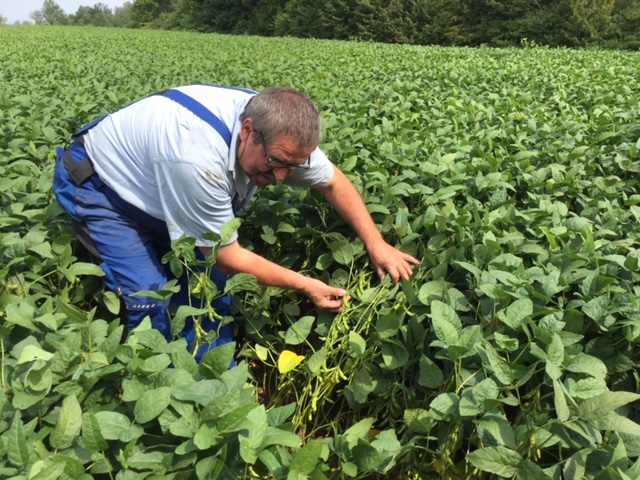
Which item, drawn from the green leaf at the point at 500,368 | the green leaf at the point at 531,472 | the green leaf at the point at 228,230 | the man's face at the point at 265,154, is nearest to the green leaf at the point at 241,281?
the green leaf at the point at 228,230

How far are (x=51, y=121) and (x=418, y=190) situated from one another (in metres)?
2.66

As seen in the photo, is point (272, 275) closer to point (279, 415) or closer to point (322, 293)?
point (322, 293)

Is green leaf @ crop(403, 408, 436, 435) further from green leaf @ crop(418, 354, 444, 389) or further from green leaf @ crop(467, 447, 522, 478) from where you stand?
green leaf @ crop(467, 447, 522, 478)

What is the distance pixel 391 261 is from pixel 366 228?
0.21m

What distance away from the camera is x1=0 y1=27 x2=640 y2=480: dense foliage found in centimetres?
126

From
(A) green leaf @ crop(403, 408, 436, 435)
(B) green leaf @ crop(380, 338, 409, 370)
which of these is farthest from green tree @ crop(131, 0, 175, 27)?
(A) green leaf @ crop(403, 408, 436, 435)

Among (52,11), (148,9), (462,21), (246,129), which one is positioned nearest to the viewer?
(246,129)

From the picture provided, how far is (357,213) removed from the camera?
7.72ft

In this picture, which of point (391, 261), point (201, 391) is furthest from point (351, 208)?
point (201, 391)

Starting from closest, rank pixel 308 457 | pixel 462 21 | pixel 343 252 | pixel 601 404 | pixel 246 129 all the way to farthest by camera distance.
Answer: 1. pixel 308 457
2. pixel 601 404
3. pixel 246 129
4. pixel 343 252
5. pixel 462 21

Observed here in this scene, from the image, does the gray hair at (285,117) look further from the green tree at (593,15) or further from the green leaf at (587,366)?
the green tree at (593,15)

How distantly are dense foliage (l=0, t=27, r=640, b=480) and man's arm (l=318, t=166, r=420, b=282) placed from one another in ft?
0.24

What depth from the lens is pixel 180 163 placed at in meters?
2.03

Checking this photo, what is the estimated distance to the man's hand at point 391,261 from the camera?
219 centimetres
